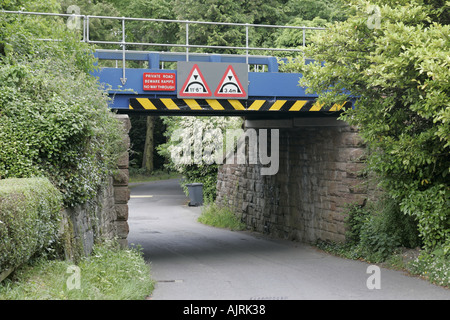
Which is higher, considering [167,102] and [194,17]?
[194,17]

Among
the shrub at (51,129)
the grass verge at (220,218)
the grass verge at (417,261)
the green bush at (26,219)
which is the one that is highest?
the shrub at (51,129)

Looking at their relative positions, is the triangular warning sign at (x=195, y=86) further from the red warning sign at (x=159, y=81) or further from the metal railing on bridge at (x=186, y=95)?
the red warning sign at (x=159, y=81)

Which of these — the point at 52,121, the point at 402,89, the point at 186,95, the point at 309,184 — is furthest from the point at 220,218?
the point at 52,121

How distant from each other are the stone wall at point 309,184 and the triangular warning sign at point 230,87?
10.1 ft

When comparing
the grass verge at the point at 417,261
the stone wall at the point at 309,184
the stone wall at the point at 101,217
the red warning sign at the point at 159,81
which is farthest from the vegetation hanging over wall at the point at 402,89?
the stone wall at the point at 101,217

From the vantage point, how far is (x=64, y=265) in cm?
788

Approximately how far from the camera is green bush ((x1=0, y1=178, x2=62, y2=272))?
629cm

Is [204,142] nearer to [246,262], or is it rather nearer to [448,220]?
[246,262]

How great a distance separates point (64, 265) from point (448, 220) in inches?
252

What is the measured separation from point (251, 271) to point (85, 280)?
4.68 meters

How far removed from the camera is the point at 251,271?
1220 centimetres

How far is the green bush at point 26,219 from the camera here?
629 cm
